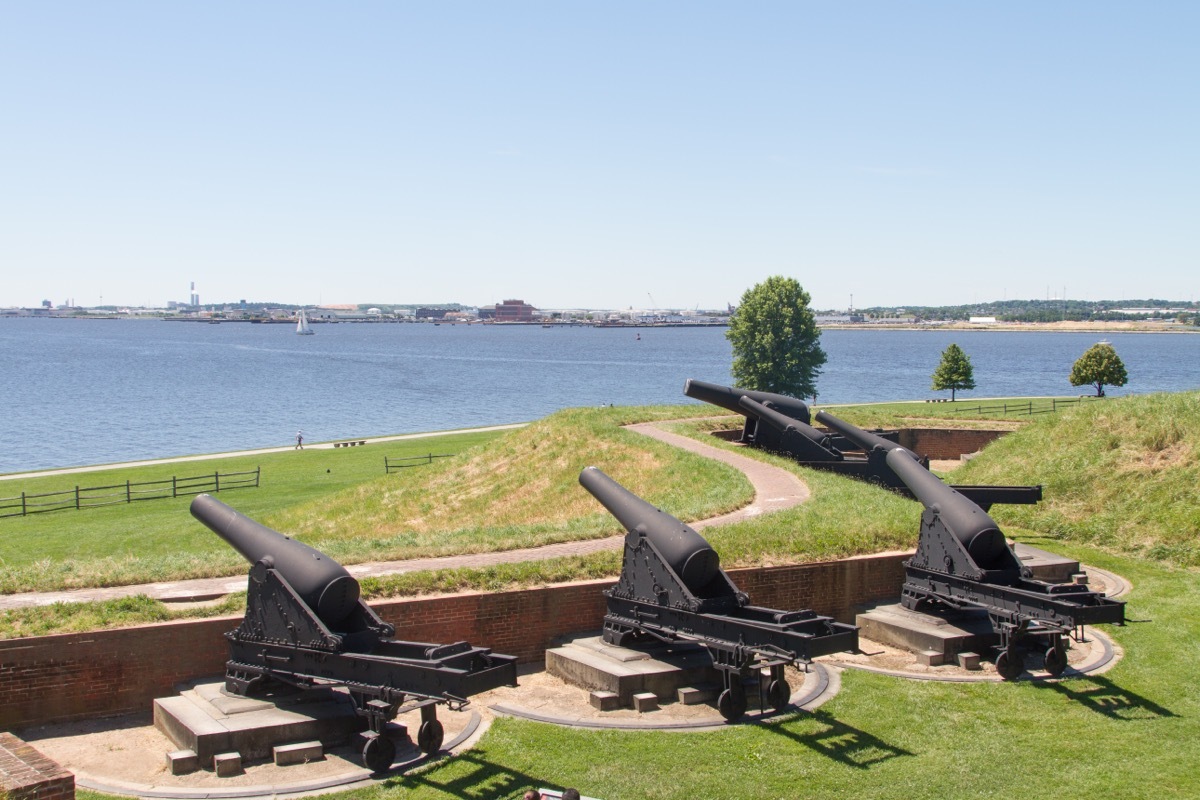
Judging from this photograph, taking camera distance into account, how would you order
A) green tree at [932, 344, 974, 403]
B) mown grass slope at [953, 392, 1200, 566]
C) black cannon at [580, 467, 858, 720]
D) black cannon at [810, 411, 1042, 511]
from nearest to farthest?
black cannon at [580, 467, 858, 720], black cannon at [810, 411, 1042, 511], mown grass slope at [953, 392, 1200, 566], green tree at [932, 344, 974, 403]

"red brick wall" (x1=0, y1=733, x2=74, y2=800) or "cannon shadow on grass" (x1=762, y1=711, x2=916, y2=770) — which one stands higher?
"red brick wall" (x1=0, y1=733, x2=74, y2=800)

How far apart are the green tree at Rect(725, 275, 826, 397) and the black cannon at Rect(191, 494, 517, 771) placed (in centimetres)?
4691

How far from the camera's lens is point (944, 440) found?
33.9 meters

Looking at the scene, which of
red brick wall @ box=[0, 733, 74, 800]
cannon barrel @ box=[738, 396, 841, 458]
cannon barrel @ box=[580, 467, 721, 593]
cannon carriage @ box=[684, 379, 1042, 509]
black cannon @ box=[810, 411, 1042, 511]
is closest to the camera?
red brick wall @ box=[0, 733, 74, 800]

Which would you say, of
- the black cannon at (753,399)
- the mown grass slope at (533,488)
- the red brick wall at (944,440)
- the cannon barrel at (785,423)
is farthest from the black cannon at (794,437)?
the red brick wall at (944,440)

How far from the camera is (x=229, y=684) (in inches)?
424

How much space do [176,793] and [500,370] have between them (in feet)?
401

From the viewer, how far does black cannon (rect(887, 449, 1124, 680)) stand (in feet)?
39.4

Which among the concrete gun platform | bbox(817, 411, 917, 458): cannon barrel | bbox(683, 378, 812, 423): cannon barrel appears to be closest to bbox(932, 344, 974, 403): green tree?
bbox(683, 378, 812, 423): cannon barrel

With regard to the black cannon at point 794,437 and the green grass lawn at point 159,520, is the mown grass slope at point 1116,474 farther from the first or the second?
the green grass lawn at point 159,520

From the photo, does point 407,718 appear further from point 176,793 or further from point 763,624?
point 763,624

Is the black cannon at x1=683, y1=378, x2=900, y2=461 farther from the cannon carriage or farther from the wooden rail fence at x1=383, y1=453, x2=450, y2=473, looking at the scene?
the wooden rail fence at x1=383, y1=453, x2=450, y2=473

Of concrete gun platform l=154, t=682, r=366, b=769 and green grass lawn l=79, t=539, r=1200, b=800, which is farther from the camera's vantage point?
concrete gun platform l=154, t=682, r=366, b=769

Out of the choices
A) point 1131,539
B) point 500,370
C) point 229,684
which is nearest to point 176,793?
point 229,684
